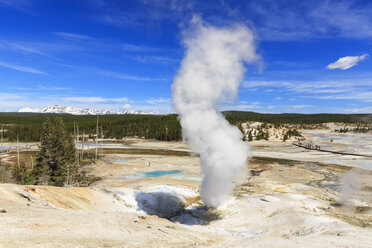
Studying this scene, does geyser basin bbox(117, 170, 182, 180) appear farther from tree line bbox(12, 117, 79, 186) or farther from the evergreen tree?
the evergreen tree

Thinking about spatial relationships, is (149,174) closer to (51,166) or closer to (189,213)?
(51,166)

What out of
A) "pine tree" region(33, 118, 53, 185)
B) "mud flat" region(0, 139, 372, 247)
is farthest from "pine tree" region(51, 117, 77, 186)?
"mud flat" region(0, 139, 372, 247)

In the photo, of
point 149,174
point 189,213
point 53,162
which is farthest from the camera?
point 149,174

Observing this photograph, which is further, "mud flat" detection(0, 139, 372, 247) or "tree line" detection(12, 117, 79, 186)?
"tree line" detection(12, 117, 79, 186)

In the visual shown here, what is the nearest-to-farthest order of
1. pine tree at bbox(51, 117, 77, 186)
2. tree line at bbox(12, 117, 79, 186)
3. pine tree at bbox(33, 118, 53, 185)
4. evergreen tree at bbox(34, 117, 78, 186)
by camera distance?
tree line at bbox(12, 117, 79, 186) → pine tree at bbox(33, 118, 53, 185) → evergreen tree at bbox(34, 117, 78, 186) → pine tree at bbox(51, 117, 77, 186)

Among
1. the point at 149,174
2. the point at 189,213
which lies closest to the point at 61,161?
the point at 149,174

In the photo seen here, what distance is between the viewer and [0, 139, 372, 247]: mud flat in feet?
40.2

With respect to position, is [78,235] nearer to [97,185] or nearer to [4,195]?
[4,195]

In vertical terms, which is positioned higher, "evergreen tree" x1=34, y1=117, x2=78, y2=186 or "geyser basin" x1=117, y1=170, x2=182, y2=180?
"evergreen tree" x1=34, y1=117, x2=78, y2=186

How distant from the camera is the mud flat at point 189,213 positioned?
1225cm

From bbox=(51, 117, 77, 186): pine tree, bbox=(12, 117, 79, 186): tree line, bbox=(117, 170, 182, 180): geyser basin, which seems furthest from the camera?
bbox=(117, 170, 182, 180): geyser basin

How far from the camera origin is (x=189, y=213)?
2319cm

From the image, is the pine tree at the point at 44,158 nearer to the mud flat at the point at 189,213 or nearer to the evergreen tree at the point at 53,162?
the evergreen tree at the point at 53,162

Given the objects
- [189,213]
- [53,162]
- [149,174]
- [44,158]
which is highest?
[44,158]
